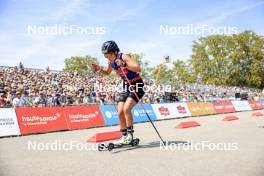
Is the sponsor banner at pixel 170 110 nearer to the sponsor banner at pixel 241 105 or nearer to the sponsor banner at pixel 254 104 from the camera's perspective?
the sponsor banner at pixel 241 105

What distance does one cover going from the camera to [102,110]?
58.7 ft

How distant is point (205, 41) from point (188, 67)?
7708 mm

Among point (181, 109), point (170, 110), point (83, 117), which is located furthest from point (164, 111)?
point (83, 117)

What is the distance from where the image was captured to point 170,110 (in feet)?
77.2

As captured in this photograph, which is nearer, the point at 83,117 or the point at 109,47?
the point at 109,47

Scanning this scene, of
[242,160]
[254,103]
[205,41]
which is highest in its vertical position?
[205,41]

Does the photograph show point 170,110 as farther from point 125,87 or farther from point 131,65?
point 131,65

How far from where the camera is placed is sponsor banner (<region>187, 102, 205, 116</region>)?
26241 mm

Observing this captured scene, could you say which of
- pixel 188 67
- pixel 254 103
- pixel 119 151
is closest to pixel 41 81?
pixel 119 151

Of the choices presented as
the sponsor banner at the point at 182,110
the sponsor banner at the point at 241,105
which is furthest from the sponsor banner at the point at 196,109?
the sponsor banner at the point at 241,105

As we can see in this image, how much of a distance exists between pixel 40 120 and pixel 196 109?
1585 centimetres

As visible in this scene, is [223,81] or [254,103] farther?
[223,81]

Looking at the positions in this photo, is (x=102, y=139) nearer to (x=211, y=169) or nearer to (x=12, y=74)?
(x=211, y=169)

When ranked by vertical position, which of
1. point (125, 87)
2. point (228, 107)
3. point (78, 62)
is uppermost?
point (78, 62)
